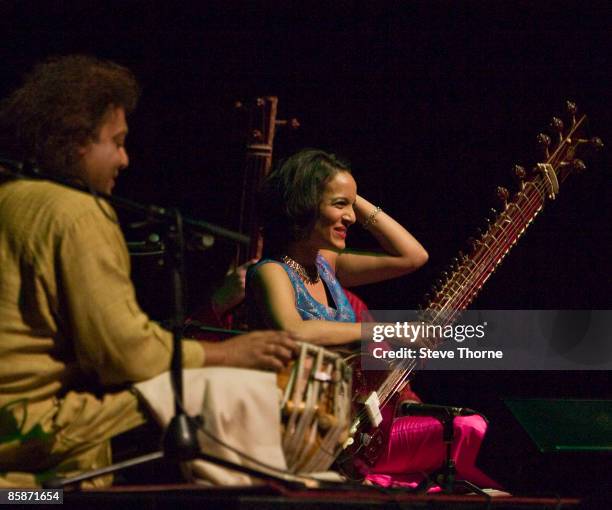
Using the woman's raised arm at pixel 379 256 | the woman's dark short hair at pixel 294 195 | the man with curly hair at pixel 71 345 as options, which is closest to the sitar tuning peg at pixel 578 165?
the woman's raised arm at pixel 379 256

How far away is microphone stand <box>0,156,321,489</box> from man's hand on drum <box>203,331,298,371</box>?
166 mm

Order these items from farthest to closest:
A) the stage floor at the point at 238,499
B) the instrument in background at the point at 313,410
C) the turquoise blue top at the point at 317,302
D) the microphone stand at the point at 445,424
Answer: the turquoise blue top at the point at 317,302, the microphone stand at the point at 445,424, the instrument in background at the point at 313,410, the stage floor at the point at 238,499

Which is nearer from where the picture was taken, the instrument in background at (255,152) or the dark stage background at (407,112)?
the instrument in background at (255,152)

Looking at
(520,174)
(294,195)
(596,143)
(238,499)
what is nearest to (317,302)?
(294,195)

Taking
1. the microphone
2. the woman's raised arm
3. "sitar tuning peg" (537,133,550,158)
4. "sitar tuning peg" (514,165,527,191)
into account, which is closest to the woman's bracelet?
the woman's raised arm

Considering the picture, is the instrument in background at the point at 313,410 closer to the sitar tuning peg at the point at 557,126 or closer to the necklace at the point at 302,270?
the necklace at the point at 302,270

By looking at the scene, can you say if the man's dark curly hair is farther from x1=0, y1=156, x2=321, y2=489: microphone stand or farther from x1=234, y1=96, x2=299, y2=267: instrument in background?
x1=234, y1=96, x2=299, y2=267: instrument in background

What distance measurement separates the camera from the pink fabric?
3.75 metres

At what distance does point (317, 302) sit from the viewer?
145 inches

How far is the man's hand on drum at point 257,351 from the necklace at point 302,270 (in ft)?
4.18

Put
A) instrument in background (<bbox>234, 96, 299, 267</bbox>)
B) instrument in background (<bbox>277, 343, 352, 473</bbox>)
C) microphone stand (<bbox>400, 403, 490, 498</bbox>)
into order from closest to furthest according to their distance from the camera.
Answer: instrument in background (<bbox>277, 343, 352, 473</bbox>) < microphone stand (<bbox>400, 403, 490, 498</bbox>) < instrument in background (<bbox>234, 96, 299, 267</bbox>)

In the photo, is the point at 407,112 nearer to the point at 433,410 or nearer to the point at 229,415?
the point at 433,410

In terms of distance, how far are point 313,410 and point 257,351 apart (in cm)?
21

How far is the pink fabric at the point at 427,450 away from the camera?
3746 millimetres
